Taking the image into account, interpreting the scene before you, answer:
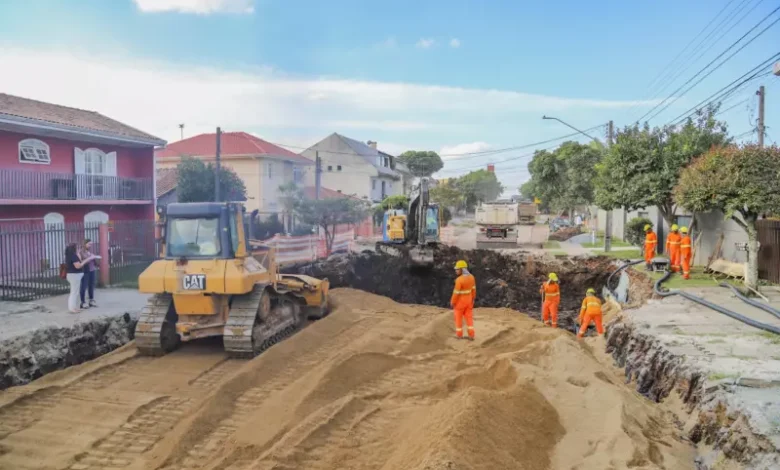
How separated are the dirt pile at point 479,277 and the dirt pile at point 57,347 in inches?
354

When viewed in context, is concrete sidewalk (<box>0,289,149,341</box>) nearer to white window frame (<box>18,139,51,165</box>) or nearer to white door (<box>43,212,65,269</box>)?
white door (<box>43,212,65,269</box>)

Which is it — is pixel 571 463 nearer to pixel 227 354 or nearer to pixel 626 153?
pixel 227 354

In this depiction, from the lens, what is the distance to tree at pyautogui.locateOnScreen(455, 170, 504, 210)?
82.4 meters

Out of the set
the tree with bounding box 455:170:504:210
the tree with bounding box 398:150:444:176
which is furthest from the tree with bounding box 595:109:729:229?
the tree with bounding box 398:150:444:176

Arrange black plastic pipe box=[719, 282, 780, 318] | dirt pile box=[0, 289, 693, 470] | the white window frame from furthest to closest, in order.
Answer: the white window frame, black plastic pipe box=[719, 282, 780, 318], dirt pile box=[0, 289, 693, 470]

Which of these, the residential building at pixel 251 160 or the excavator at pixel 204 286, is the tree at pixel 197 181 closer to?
the residential building at pixel 251 160

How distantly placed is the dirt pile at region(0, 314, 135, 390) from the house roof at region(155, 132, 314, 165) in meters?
20.9

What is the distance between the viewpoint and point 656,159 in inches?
822

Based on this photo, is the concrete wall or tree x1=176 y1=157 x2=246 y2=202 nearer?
the concrete wall

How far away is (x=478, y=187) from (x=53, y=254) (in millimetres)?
78834

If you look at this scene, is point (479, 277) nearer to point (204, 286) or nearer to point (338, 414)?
point (204, 286)

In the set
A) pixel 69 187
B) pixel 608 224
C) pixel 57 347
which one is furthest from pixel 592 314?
pixel 69 187

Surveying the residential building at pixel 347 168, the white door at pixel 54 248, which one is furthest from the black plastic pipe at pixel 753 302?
the residential building at pixel 347 168

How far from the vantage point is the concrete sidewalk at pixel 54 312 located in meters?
9.51
